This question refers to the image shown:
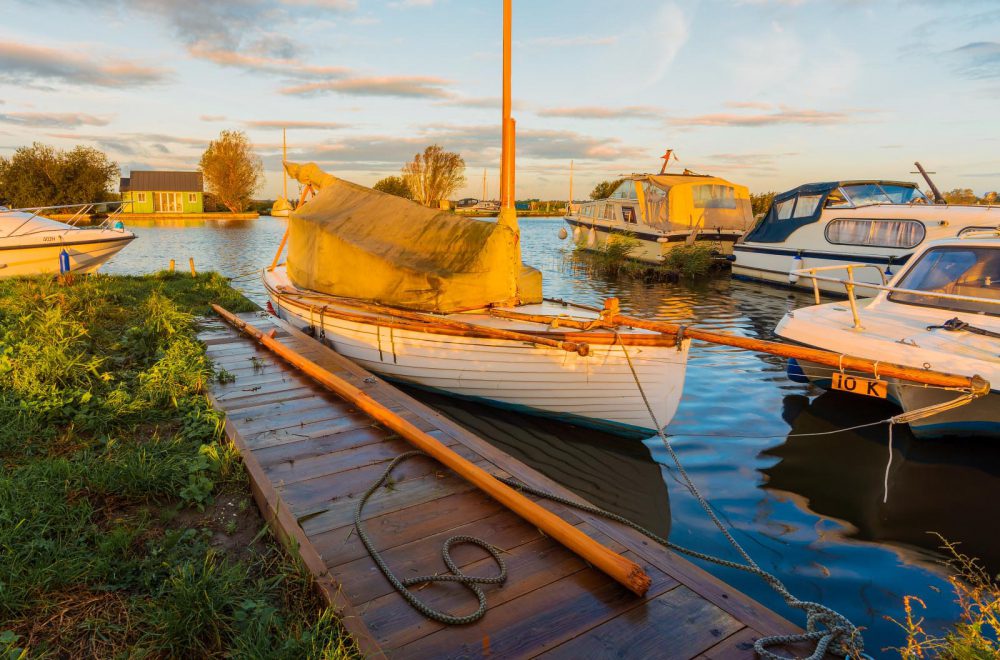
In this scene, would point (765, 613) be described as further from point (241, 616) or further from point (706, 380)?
point (706, 380)

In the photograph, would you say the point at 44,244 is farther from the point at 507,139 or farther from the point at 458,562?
the point at 458,562

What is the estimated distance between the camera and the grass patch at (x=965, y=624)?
8.63ft

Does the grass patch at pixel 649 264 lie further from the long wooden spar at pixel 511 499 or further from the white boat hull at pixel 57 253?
the long wooden spar at pixel 511 499

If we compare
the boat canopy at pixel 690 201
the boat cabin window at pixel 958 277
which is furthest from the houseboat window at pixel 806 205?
the boat cabin window at pixel 958 277

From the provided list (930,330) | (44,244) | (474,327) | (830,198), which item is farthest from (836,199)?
(44,244)

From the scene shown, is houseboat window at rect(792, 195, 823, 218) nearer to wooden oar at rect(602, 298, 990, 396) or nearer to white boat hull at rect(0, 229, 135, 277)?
wooden oar at rect(602, 298, 990, 396)

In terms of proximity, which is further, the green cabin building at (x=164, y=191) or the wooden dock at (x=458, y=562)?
the green cabin building at (x=164, y=191)

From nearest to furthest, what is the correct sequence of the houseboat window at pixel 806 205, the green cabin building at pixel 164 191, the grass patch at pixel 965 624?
the grass patch at pixel 965 624
the houseboat window at pixel 806 205
the green cabin building at pixel 164 191

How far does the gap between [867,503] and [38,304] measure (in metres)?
13.1

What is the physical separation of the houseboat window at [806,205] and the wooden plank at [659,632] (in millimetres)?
20661

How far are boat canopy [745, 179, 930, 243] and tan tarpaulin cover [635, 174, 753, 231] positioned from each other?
18.9ft

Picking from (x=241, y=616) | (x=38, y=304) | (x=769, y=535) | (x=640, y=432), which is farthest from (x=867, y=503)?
(x=38, y=304)

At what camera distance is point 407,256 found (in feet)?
28.3

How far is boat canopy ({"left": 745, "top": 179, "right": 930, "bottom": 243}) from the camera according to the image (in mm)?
19462
